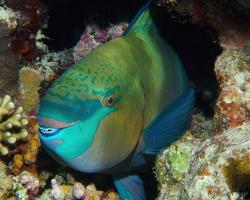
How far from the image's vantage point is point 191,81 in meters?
5.02

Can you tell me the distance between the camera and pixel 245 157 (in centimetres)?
228

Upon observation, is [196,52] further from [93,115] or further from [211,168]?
[211,168]

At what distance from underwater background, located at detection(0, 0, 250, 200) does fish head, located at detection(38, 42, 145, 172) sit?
1.46 feet

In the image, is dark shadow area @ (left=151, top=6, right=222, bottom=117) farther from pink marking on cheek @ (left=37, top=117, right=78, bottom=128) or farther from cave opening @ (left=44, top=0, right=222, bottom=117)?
pink marking on cheek @ (left=37, top=117, right=78, bottom=128)

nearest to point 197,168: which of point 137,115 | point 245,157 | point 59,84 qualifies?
point 245,157

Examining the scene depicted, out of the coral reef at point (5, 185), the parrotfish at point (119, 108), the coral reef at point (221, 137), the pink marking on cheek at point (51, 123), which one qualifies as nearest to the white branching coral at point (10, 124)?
the coral reef at point (5, 185)

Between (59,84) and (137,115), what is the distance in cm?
83

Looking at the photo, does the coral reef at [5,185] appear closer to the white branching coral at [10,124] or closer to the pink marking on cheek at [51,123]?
the white branching coral at [10,124]

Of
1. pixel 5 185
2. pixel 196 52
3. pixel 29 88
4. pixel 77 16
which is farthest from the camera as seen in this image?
pixel 77 16

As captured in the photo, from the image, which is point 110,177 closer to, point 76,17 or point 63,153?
point 63,153

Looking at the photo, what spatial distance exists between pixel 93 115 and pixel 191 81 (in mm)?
2658

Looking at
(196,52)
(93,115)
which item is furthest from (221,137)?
(196,52)

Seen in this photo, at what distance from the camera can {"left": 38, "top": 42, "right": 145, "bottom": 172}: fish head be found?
2480mm

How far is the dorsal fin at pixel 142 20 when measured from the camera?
3.79m
